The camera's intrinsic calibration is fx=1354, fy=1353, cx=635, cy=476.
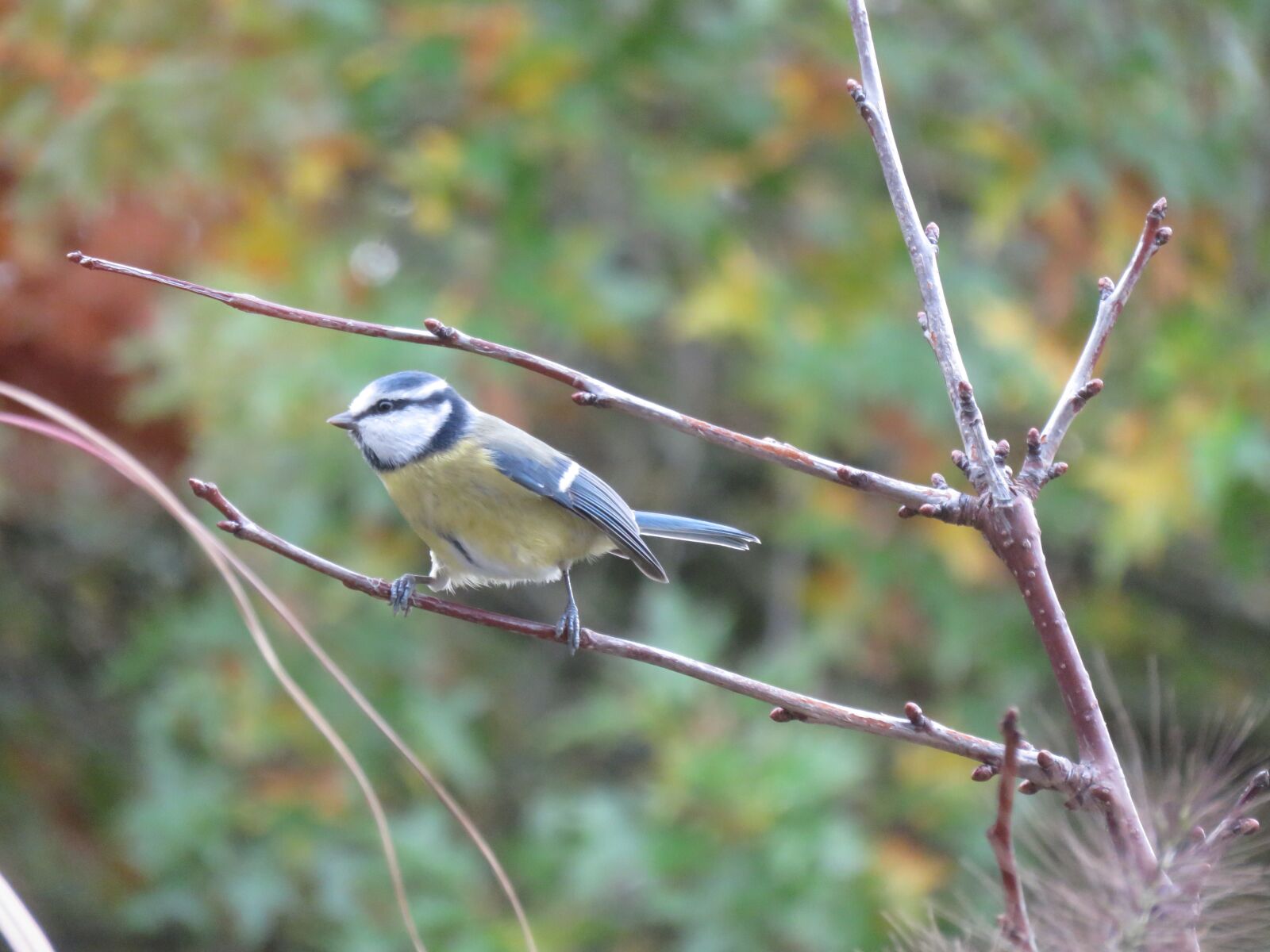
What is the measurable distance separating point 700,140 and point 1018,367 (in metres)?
0.98

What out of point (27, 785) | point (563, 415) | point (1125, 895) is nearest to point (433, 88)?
point (563, 415)

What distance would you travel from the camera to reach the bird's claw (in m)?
1.26

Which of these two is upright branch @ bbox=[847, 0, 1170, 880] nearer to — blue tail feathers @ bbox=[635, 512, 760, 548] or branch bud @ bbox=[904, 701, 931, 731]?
branch bud @ bbox=[904, 701, 931, 731]

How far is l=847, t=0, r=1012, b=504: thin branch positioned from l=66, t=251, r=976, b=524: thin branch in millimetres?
23

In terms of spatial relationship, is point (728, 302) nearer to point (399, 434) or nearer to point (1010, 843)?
point (399, 434)

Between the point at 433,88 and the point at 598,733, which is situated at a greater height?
the point at 433,88

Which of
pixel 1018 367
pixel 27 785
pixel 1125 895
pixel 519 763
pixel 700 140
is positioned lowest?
pixel 27 785

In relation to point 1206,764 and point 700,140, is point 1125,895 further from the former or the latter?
point 700,140

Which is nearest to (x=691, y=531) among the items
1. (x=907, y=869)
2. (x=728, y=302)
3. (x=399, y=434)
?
(x=399, y=434)

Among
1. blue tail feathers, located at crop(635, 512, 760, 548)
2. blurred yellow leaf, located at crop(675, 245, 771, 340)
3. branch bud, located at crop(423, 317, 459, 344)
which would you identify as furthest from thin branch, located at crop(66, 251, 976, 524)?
blurred yellow leaf, located at crop(675, 245, 771, 340)

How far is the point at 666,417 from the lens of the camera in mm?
816

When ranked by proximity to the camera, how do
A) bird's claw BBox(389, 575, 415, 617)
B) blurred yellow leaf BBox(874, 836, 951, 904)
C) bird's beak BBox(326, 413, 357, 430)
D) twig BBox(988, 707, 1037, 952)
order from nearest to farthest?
twig BBox(988, 707, 1037, 952)
bird's claw BBox(389, 575, 415, 617)
bird's beak BBox(326, 413, 357, 430)
blurred yellow leaf BBox(874, 836, 951, 904)

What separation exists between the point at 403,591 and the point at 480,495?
0.22 meters

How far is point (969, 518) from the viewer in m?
0.81
